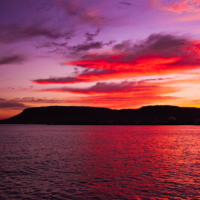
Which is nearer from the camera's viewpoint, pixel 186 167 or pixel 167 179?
pixel 167 179

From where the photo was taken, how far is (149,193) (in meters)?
20.9

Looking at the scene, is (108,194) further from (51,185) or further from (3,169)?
(3,169)

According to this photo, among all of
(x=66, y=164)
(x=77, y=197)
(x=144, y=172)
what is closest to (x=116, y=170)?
(x=144, y=172)

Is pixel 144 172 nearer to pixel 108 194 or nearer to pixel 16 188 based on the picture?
pixel 108 194

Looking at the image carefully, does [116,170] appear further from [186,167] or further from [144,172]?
[186,167]

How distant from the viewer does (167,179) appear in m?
25.9

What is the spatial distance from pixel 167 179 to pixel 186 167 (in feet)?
26.8

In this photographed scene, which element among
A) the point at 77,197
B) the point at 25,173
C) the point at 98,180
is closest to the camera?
the point at 77,197

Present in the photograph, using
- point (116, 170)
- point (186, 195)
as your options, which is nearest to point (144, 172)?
point (116, 170)

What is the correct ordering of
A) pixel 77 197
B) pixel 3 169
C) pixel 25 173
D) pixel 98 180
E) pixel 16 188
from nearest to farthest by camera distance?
pixel 77 197
pixel 16 188
pixel 98 180
pixel 25 173
pixel 3 169

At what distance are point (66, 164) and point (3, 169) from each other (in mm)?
8986

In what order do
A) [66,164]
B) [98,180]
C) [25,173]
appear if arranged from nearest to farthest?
[98,180]
[25,173]
[66,164]

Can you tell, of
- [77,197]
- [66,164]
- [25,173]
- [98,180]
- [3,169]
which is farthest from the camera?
[66,164]

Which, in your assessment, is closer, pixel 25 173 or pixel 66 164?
pixel 25 173
